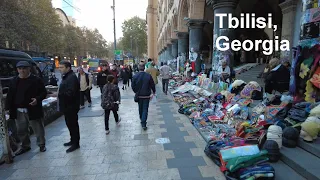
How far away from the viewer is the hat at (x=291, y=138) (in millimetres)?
3436

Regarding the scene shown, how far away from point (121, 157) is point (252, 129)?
2646mm

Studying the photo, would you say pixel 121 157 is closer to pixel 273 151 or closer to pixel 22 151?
pixel 22 151

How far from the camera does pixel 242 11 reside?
50.8 ft

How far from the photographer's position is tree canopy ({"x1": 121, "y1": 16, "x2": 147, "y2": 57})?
69438mm

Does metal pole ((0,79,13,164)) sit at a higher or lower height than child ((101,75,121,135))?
lower

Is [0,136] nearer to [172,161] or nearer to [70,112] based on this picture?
[70,112]

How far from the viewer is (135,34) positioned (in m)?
69.8

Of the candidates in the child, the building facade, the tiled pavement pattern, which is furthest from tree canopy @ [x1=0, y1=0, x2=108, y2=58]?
the child

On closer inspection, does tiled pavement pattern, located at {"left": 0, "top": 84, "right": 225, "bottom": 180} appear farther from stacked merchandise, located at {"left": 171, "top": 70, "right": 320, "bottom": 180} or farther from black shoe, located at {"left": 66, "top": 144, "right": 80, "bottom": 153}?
stacked merchandise, located at {"left": 171, "top": 70, "right": 320, "bottom": 180}

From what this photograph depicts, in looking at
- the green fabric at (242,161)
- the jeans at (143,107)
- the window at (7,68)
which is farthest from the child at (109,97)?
the window at (7,68)

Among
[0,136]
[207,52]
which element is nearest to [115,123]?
[0,136]

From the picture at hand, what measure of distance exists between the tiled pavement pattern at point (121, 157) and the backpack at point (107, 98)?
2.40ft

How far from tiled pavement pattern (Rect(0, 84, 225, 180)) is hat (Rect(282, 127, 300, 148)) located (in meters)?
1.29

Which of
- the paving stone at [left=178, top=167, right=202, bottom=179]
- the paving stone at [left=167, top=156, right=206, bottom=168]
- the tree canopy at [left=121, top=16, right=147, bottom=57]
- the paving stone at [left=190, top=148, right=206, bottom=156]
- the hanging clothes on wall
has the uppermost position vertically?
the tree canopy at [left=121, top=16, right=147, bottom=57]
